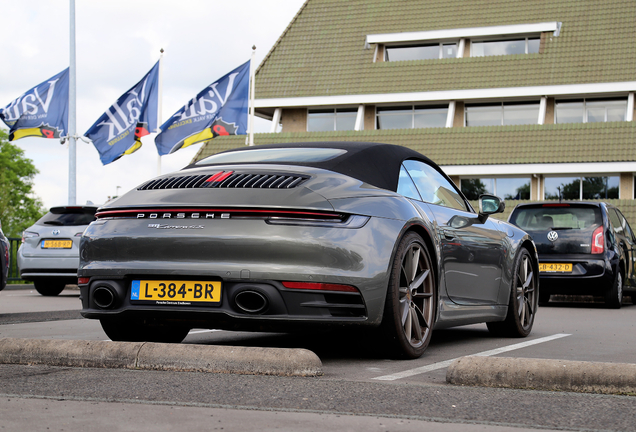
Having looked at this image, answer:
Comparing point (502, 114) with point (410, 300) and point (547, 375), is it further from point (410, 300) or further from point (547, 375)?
point (547, 375)

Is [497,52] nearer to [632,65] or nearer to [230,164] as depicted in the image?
[632,65]

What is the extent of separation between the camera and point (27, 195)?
69312 mm

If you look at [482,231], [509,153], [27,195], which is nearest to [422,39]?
[509,153]

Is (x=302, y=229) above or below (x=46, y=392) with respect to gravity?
above

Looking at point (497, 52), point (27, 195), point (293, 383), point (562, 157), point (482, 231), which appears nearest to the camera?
point (293, 383)

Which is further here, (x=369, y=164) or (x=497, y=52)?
(x=497, y=52)

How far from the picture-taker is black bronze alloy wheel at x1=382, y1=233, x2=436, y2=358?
5059 mm

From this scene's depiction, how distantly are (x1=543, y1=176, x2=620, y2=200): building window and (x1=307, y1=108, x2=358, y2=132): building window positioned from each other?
9.28 metres

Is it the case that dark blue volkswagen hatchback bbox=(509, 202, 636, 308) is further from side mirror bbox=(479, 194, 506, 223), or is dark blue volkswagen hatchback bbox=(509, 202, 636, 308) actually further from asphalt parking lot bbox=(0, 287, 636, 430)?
asphalt parking lot bbox=(0, 287, 636, 430)

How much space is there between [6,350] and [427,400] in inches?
102

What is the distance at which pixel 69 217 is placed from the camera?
1495 centimetres

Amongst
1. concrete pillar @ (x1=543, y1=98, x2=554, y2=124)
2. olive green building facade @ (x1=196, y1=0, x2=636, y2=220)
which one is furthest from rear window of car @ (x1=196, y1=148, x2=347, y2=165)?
concrete pillar @ (x1=543, y1=98, x2=554, y2=124)

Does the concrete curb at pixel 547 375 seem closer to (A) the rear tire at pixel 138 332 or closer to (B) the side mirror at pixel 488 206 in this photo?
(A) the rear tire at pixel 138 332

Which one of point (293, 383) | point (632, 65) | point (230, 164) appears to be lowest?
point (293, 383)
